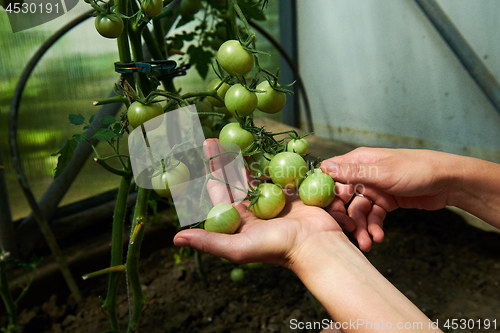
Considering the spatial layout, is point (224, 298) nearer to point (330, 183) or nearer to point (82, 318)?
point (82, 318)

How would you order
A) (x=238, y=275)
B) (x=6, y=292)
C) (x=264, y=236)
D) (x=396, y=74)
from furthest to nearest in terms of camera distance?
(x=396, y=74) → (x=238, y=275) → (x=6, y=292) → (x=264, y=236)


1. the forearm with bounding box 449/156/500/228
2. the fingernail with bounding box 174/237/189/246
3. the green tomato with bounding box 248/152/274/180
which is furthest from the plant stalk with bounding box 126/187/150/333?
the forearm with bounding box 449/156/500/228

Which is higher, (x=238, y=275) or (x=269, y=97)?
(x=269, y=97)

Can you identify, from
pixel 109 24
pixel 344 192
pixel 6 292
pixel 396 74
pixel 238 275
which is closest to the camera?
pixel 109 24

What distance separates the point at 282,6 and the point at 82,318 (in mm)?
1955

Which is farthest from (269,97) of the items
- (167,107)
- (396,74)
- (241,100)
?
(396,74)

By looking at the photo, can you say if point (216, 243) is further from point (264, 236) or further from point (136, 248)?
point (136, 248)

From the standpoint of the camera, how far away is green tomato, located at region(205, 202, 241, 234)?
0.72 meters

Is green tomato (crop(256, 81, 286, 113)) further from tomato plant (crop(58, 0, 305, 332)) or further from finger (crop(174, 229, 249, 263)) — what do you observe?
finger (crop(174, 229, 249, 263))

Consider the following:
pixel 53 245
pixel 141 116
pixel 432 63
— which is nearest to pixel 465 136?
pixel 432 63

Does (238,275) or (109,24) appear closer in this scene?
(109,24)

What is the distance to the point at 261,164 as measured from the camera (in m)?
0.80

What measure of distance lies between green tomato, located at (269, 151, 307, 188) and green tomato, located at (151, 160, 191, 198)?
0.53ft

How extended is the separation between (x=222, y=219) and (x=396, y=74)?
Answer: 1572 mm
